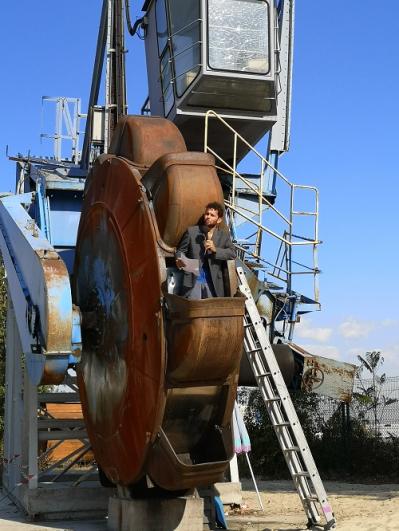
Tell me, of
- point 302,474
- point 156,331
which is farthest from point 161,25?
point 302,474

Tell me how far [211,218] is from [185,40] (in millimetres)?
5863

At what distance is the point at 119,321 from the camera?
7859 millimetres

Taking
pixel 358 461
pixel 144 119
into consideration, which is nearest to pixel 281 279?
pixel 144 119

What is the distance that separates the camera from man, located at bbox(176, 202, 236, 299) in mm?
7078

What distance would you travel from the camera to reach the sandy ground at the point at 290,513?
883 centimetres

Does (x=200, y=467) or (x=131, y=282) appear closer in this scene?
(x=200, y=467)

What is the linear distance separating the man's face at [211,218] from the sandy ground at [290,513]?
3.58 metres

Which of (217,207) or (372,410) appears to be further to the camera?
(372,410)

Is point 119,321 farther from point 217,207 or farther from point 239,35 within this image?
point 239,35

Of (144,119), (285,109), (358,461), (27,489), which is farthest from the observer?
(358,461)

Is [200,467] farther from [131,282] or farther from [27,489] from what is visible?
[27,489]

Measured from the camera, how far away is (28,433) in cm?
967

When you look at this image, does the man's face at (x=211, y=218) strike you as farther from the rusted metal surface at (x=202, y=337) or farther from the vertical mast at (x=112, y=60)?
the vertical mast at (x=112, y=60)

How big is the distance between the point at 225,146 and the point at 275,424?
5407mm
